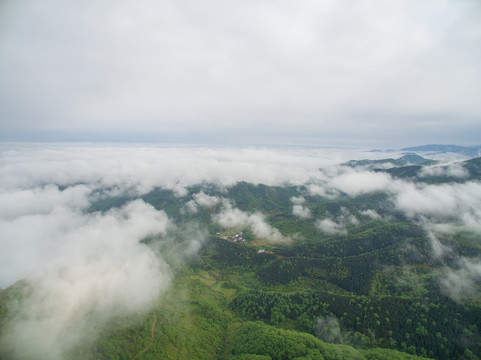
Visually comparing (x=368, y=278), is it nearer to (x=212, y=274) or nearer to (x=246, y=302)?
(x=246, y=302)

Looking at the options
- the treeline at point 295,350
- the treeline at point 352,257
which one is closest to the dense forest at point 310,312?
the treeline at point 295,350

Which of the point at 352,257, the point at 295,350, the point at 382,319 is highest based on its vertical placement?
the point at 295,350

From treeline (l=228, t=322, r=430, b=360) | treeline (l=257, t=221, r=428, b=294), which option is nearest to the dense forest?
treeline (l=228, t=322, r=430, b=360)

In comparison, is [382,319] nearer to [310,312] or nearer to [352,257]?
[310,312]

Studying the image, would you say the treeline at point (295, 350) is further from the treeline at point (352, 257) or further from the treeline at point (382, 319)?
the treeline at point (352, 257)

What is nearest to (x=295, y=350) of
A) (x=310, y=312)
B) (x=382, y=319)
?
(x=310, y=312)

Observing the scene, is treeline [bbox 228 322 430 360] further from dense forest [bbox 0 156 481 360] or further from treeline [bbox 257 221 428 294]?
treeline [bbox 257 221 428 294]

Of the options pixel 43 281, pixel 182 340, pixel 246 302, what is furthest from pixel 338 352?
pixel 43 281

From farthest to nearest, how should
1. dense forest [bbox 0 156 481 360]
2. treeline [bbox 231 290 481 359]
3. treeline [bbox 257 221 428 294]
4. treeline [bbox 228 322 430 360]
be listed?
1. treeline [bbox 257 221 428 294]
2. treeline [bbox 231 290 481 359]
3. dense forest [bbox 0 156 481 360]
4. treeline [bbox 228 322 430 360]
